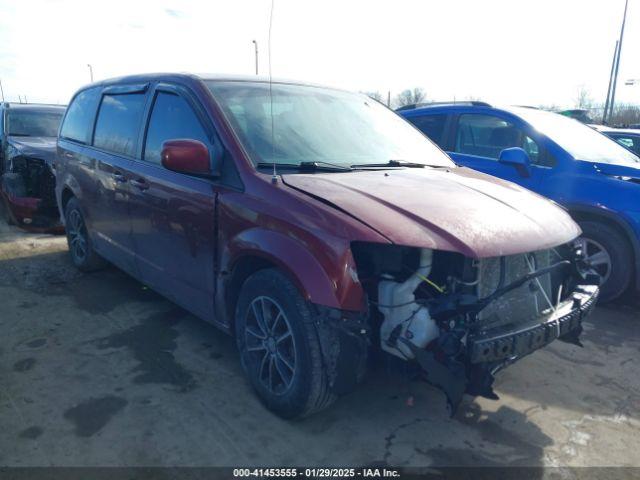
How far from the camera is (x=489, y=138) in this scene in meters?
5.50

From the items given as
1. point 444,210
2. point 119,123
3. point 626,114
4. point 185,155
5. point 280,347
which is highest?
point 626,114

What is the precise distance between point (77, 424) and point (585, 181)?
4.59 metres

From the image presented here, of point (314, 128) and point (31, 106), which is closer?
point (314, 128)

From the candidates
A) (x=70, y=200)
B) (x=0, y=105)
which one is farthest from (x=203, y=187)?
(x=0, y=105)

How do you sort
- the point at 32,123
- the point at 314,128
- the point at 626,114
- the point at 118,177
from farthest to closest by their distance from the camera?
the point at 626,114
the point at 32,123
the point at 118,177
the point at 314,128

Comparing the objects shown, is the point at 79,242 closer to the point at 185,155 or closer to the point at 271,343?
the point at 185,155

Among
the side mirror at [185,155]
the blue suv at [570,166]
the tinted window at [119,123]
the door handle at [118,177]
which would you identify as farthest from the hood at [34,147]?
the blue suv at [570,166]

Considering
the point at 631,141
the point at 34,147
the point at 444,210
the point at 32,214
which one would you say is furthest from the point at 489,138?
the point at 34,147

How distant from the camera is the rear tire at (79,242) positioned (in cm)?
518

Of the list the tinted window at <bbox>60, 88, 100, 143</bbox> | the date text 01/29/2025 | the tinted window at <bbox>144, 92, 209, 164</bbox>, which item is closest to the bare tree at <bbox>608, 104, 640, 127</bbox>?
the tinted window at <bbox>60, 88, 100, 143</bbox>

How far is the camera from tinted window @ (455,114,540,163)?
5219 mm

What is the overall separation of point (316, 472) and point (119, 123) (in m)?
3.30

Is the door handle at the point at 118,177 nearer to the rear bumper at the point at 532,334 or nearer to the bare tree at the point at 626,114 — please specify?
the rear bumper at the point at 532,334

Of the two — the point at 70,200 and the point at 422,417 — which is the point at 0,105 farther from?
the point at 422,417
